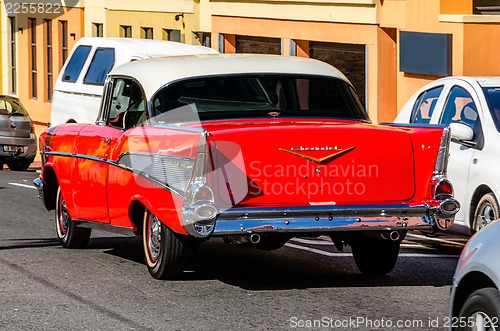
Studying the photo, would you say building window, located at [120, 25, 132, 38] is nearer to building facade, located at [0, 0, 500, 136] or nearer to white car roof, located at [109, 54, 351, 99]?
building facade, located at [0, 0, 500, 136]

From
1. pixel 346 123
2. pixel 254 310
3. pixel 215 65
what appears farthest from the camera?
pixel 215 65

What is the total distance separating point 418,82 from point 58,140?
11581 mm

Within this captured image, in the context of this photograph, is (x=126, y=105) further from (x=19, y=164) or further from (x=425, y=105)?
(x=19, y=164)

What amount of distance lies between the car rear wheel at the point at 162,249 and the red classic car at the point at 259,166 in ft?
0.03

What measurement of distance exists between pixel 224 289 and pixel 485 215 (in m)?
2.93

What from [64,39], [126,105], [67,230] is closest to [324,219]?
[126,105]

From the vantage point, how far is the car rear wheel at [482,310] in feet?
21.2

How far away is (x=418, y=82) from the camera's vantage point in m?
23.6

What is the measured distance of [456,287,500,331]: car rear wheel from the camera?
6461mm

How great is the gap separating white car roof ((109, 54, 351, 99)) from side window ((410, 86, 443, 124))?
199cm

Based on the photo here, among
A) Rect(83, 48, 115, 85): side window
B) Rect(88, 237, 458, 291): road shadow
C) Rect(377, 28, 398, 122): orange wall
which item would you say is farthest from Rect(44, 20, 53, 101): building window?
Rect(88, 237, 458, 291): road shadow

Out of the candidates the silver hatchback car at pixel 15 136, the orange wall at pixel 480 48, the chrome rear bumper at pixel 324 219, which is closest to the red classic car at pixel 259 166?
the chrome rear bumper at pixel 324 219

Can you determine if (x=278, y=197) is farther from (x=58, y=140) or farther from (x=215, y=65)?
(x=58, y=140)

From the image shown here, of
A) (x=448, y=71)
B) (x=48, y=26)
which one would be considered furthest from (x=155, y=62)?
(x=48, y=26)
